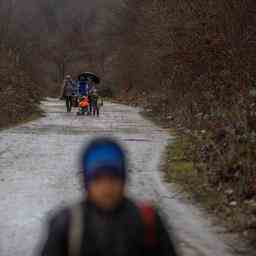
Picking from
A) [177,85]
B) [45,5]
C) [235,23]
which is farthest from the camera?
[45,5]

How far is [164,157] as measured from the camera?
630 inches

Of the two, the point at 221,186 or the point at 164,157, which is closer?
the point at 221,186

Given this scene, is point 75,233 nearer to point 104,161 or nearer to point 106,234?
point 106,234

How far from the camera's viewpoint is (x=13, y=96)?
31.7m

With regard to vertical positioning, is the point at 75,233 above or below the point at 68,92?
above

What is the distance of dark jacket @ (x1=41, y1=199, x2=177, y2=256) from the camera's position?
3232 mm

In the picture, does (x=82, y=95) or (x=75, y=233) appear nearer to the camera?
(x=75, y=233)

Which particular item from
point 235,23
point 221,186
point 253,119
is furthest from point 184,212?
point 235,23

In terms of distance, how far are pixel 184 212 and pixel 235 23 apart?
1023cm

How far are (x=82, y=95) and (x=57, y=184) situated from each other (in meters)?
23.8

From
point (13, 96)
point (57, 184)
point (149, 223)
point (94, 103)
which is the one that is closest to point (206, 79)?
point (57, 184)

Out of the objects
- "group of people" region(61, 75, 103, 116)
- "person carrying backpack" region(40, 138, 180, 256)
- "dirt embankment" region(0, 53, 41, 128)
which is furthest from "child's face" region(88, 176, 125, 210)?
"group of people" region(61, 75, 103, 116)

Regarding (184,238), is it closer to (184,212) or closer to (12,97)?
(184,212)

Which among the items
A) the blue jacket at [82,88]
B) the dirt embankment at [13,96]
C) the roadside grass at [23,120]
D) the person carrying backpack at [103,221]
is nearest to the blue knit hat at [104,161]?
the person carrying backpack at [103,221]
